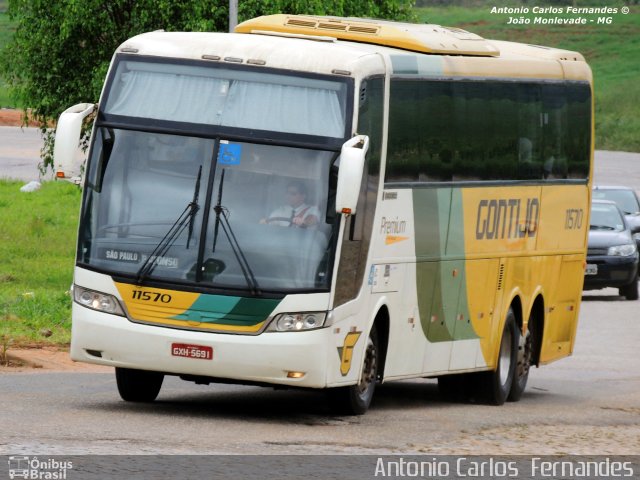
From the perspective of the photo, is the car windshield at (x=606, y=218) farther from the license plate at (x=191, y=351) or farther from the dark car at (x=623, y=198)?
the license plate at (x=191, y=351)

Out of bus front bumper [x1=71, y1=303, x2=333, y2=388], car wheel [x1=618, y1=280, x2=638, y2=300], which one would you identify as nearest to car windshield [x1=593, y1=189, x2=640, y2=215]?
car wheel [x1=618, y1=280, x2=638, y2=300]

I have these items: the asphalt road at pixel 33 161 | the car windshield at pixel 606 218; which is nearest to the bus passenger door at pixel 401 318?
the car windshield at pixel 606 218

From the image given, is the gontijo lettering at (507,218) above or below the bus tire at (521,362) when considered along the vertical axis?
above

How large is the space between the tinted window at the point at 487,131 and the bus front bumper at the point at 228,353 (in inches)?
79.9

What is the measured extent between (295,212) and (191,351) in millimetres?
1342

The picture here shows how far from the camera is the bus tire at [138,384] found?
14609 mm

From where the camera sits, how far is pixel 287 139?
44.2 feet

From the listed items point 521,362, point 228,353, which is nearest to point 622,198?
point 521,362

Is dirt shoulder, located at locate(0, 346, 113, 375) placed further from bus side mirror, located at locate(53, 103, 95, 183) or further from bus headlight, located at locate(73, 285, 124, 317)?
bus side mirror, located at locate(53, 103, 95, 183)

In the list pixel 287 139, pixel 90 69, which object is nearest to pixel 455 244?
pixel 287 139

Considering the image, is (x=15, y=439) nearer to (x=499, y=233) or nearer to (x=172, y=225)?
(x=172, y=225)

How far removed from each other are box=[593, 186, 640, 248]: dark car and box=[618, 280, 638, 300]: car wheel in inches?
107

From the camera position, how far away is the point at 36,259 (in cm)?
3203

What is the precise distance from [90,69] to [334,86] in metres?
18.0
